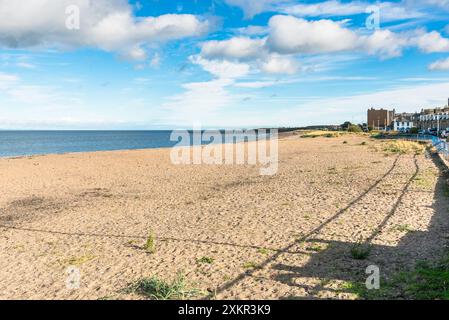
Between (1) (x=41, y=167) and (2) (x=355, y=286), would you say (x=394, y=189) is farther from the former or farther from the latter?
(1) (x=41, y=167)

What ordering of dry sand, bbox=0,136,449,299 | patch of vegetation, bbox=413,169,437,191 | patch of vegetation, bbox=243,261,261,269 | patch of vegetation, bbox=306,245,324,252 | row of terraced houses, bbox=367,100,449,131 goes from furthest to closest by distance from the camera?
1. row of terraced houses, bbox=367,100,449,131
2. patch of vegetation, bbox=413,169,437,191
3. patch of vegetation, bbox=306,245,324,252
4. patch of vegetation, bbox=243,261,261,269
5. dry sand, bbox=0,136,449,299

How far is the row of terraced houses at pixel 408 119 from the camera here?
316 feet

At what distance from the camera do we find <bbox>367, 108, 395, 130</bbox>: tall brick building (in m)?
125

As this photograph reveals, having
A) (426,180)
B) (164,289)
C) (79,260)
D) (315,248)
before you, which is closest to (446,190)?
(426,180)

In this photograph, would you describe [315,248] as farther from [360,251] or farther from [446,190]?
[446,190]

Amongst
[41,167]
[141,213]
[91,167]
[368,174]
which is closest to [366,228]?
[141,213]

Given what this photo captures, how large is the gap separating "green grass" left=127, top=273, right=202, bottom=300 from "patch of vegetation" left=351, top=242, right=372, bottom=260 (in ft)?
11.8

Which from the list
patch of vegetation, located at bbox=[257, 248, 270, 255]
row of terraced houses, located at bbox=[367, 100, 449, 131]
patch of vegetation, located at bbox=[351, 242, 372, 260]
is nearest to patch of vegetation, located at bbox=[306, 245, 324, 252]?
patch of vegetation, located at bbox=[351, 242, 372, 260]

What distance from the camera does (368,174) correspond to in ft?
67.8

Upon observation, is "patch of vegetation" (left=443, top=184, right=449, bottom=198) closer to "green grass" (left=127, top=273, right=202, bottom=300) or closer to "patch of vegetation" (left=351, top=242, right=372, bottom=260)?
"patch of vegetation" (left=351, top=242, right=372, bottom=260)

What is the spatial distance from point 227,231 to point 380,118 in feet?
420

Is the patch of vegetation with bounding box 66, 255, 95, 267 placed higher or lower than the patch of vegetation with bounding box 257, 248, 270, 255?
lower
